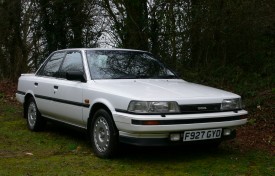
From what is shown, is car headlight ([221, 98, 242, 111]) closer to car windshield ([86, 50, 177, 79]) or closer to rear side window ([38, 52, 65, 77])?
car windshield ([86, 50, 177, 79])

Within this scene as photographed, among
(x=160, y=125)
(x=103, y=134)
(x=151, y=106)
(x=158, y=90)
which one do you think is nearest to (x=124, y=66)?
(x=158, y=90)

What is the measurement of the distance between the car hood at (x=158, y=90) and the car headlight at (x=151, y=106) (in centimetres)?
5

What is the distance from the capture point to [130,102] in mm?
5648

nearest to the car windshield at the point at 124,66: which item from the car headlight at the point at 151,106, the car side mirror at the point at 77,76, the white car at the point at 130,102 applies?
the white car at the point at 130,102

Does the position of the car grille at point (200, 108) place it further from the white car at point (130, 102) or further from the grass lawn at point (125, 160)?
the grass lawn at point (125, 160)

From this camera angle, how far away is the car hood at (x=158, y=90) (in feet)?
18.8

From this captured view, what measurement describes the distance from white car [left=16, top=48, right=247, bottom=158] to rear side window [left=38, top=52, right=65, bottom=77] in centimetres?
3

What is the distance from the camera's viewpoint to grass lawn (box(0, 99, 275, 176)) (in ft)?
18.6

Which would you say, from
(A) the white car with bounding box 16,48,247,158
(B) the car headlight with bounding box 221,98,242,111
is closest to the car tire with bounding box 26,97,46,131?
(A) the white car with bounding box 16,48,247,158

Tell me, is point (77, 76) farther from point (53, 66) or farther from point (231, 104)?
point (231, 104)

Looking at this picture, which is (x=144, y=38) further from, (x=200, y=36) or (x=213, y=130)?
(x=213, y=130)

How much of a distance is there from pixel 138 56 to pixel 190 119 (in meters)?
2.21

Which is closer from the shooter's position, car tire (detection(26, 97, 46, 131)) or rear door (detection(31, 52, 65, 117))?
rear door (detection(31, 52, 65, 117))

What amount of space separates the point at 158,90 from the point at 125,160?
3.52 feet
